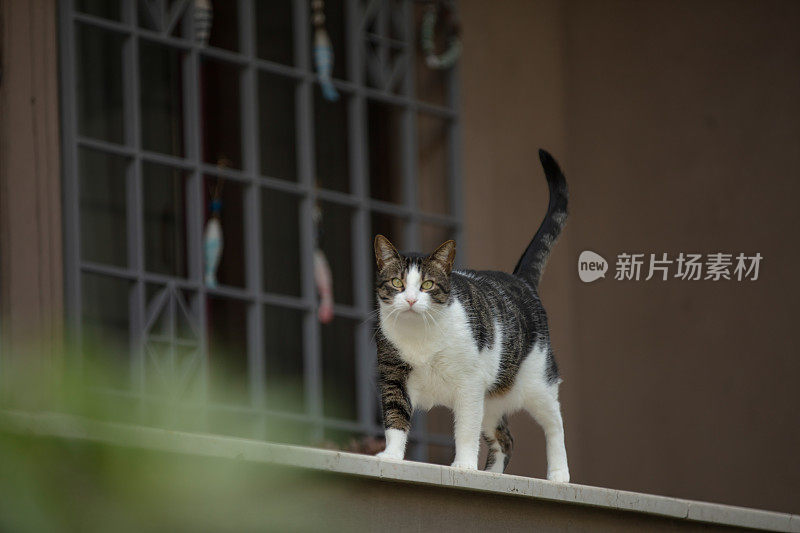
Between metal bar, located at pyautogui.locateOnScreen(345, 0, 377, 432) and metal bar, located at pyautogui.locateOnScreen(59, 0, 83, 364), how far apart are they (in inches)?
51.3

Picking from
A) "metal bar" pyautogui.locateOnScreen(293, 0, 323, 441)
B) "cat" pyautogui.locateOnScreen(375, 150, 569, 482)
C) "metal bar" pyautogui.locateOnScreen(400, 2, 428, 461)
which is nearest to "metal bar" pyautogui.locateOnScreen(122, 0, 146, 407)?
"metal bar" pyautogui.locateOnScreen(293, 0, 323, 441)

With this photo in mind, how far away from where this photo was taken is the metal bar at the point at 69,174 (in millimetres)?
4453

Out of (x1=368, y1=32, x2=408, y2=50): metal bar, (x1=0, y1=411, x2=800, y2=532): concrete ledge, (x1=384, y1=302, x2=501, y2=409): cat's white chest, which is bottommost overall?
(x1=0, y1=411, x2=800, y2=532): concrete ledge

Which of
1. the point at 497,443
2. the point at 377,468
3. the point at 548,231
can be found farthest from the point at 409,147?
the point at 377,468

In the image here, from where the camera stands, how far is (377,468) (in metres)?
2.13

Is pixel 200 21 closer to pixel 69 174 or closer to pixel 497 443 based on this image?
pixel 69 174

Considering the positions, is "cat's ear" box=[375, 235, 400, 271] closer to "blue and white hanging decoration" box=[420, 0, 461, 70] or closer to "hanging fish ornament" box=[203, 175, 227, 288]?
"hanging fish ornament" box=[203, 175, 227, 288]

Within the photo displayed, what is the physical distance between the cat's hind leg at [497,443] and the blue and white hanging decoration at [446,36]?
2.79 meters

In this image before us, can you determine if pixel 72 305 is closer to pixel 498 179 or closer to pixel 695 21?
pixel 498 179

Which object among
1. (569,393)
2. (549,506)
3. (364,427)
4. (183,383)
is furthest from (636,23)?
(549,506)

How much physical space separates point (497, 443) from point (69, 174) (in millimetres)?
2132

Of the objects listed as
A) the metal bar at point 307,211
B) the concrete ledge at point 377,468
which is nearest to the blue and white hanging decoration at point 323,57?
the metal bar at point 307,211

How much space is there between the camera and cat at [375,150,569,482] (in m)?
2.63

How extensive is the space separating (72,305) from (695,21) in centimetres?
298
